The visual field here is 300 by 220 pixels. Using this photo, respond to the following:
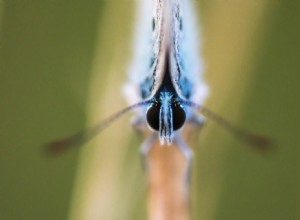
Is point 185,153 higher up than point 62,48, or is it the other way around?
point 62,48

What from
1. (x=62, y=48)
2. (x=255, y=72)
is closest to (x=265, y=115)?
(x=255, y=72)

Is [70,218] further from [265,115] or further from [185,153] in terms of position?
[265,115]

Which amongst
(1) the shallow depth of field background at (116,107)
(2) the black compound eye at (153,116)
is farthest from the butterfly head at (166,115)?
(1) the shallow depth of field background at (116,107)

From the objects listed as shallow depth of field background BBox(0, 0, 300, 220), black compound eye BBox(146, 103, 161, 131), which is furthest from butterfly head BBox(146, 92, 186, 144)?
shallow depth of field background BBox(0, 0, 300, 220)

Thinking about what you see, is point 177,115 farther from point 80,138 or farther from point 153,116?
point 80,138

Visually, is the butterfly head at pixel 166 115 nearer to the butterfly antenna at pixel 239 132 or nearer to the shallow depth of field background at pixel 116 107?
the butterfly antenna at pixel 239 132

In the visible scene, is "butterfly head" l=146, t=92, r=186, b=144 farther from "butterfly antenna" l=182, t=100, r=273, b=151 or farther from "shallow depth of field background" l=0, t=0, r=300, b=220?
"shallow depth of field background" l=0, t=0, r=300, b=220

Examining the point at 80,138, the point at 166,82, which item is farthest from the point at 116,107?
the point at 166,82
